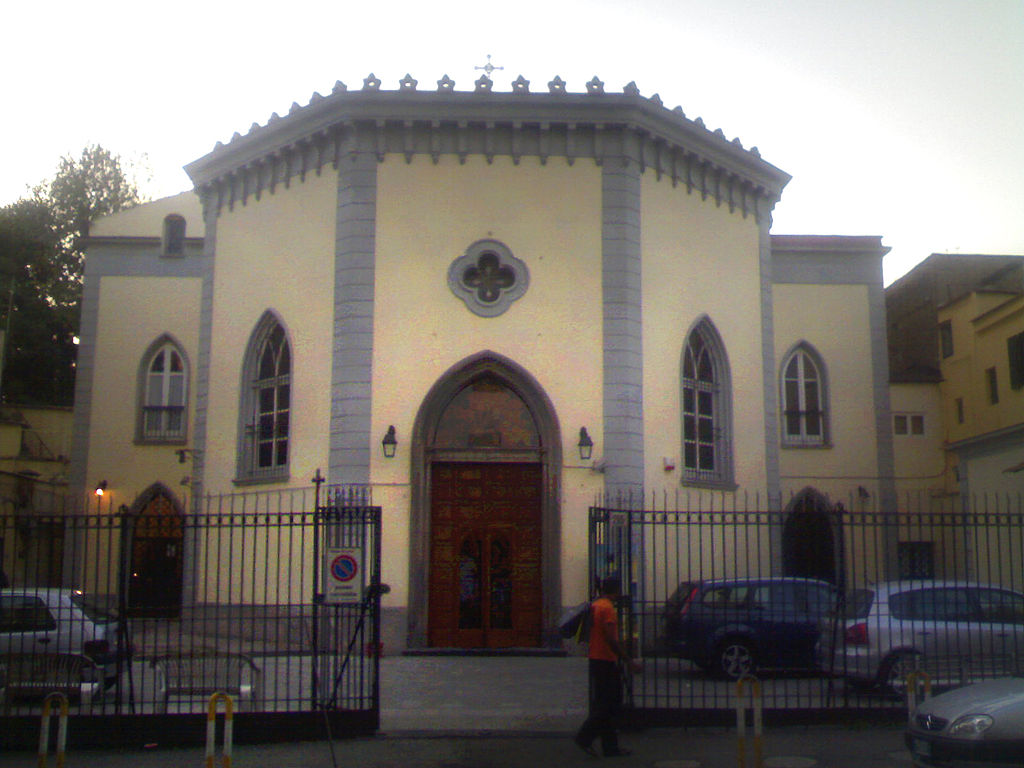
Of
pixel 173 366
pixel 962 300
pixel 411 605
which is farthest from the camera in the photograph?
pixel 962 300

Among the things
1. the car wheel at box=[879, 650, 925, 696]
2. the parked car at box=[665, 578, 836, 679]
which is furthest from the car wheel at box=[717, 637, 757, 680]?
the car wheel at box=[879, 650, 925, 696]

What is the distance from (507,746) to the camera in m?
11.7

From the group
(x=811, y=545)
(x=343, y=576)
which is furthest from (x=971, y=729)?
(x=811, y=545)

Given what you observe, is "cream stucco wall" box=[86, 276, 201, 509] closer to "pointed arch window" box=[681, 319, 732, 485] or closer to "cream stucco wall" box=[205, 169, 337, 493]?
"cream stucco wall" box=[205, 169, 337, 493]

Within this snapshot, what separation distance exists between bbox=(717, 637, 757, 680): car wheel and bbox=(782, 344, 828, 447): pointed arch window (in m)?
12.6

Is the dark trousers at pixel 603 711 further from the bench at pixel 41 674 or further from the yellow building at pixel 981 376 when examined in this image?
the yellow building at pixel 981 376

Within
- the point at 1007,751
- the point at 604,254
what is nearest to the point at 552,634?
the point at 604,254

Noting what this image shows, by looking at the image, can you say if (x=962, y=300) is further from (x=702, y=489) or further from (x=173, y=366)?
(x=173, y=366)

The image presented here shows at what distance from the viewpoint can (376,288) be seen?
65.0 ft

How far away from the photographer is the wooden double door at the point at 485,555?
19328 mm

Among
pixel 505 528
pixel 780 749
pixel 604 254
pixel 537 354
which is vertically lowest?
pixel 780 749

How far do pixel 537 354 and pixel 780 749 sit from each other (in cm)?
986

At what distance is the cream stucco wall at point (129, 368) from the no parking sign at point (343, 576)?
17.5 m

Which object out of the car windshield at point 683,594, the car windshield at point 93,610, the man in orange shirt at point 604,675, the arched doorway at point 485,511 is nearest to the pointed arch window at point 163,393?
the arched doorway at point 485,511
